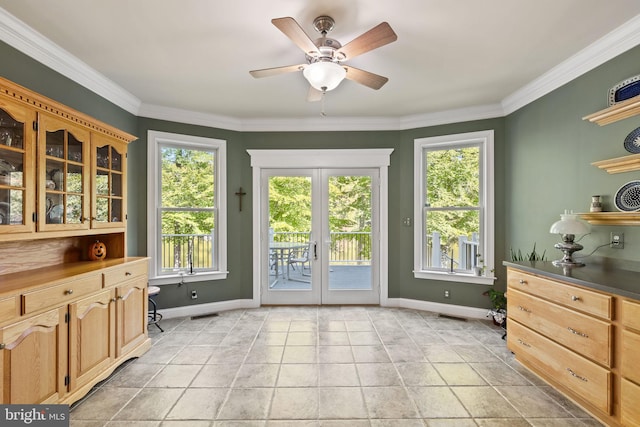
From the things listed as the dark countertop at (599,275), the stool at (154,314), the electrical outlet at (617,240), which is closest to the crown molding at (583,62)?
the electrical outlet at (617,240)

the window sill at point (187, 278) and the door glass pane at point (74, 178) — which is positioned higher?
the door glass pane at point (74, 178)

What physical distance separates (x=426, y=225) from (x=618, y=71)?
2.48 m

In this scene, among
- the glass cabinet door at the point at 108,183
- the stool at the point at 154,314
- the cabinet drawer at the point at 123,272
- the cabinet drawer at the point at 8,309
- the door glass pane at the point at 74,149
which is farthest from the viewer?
the stool at the point at 154,314

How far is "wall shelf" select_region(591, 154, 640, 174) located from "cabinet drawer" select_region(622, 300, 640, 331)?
1058 millimetres

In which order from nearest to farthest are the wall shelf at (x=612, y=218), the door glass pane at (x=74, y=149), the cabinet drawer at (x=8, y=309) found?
the cabinet drawer at (x=8, y=309)
the wall shelf at (x=612, y=218)
the door glass pane at (x=74, y=149)

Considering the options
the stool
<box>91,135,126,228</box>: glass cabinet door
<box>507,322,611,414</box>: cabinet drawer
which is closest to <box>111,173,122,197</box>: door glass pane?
<box>91,135,126,228</box>: glass cabinet door

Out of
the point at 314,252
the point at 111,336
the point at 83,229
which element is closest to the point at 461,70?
the point at 314,252

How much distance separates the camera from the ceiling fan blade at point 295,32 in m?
1.80

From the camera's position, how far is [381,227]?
451 centimetres

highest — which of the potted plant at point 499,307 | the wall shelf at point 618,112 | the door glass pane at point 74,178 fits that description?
the wall shelf at point 618,112

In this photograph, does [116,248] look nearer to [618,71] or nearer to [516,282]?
[516,282]

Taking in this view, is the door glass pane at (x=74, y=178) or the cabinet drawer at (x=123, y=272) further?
the cabinet drawer at (x=123, y=272)

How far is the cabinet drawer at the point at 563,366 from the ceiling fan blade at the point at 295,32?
2.78 meters

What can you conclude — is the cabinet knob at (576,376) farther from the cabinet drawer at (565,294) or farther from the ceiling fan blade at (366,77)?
the ceiling fan blade at (366,77)
